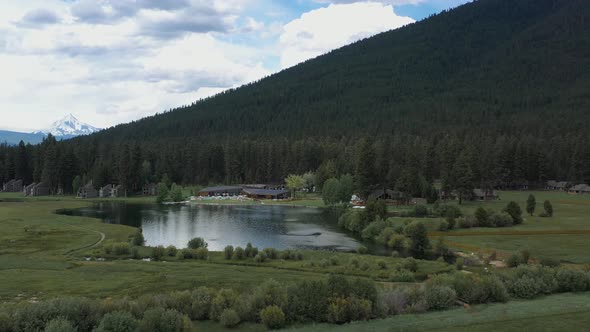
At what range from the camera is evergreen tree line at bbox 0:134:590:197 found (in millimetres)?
114375

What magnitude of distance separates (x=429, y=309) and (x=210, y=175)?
14979cm

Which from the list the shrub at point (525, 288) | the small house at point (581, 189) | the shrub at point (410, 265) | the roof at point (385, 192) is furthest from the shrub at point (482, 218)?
the small house at point (581, 189)

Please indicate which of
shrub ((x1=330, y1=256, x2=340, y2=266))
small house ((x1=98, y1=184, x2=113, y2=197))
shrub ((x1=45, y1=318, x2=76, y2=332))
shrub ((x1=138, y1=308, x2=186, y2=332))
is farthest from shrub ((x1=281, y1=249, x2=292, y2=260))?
small house ((x1=98, y1=184, x2=113, y2=197))

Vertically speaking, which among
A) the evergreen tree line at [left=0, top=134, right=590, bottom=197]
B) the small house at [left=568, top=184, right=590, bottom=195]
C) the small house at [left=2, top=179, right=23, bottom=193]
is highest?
the evergreen tree line at [left=0, top=134, right=590, bottom=197]

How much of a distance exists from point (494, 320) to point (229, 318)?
14.1 metres

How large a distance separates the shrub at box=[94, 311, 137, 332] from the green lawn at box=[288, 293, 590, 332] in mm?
8051

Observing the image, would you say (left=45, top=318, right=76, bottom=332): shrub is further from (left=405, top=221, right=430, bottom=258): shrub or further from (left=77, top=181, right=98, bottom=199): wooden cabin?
(left=77, top=181, right=98, bottom=199): wooden cabin

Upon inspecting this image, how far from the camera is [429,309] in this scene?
3023cm

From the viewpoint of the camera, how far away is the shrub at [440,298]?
99.5 feet

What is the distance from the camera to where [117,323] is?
24.5 metres

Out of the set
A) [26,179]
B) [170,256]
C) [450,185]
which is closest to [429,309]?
[170,256]

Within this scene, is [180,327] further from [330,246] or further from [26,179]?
[26,179]

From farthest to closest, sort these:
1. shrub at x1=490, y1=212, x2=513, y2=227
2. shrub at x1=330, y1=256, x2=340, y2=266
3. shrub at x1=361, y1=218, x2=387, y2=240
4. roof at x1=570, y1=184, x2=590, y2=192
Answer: roof at x1=570, y1=184, x2=590, y2=192
shrub at x1=490, y1=212, x2=513, y2=227
shrub at x1=361, y1=218, x2=387, y2=240
shrub at x1=330, y1=256, x2=340, y2=266

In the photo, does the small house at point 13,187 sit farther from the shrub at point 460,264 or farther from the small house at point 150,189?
the shrub at point 460,264
